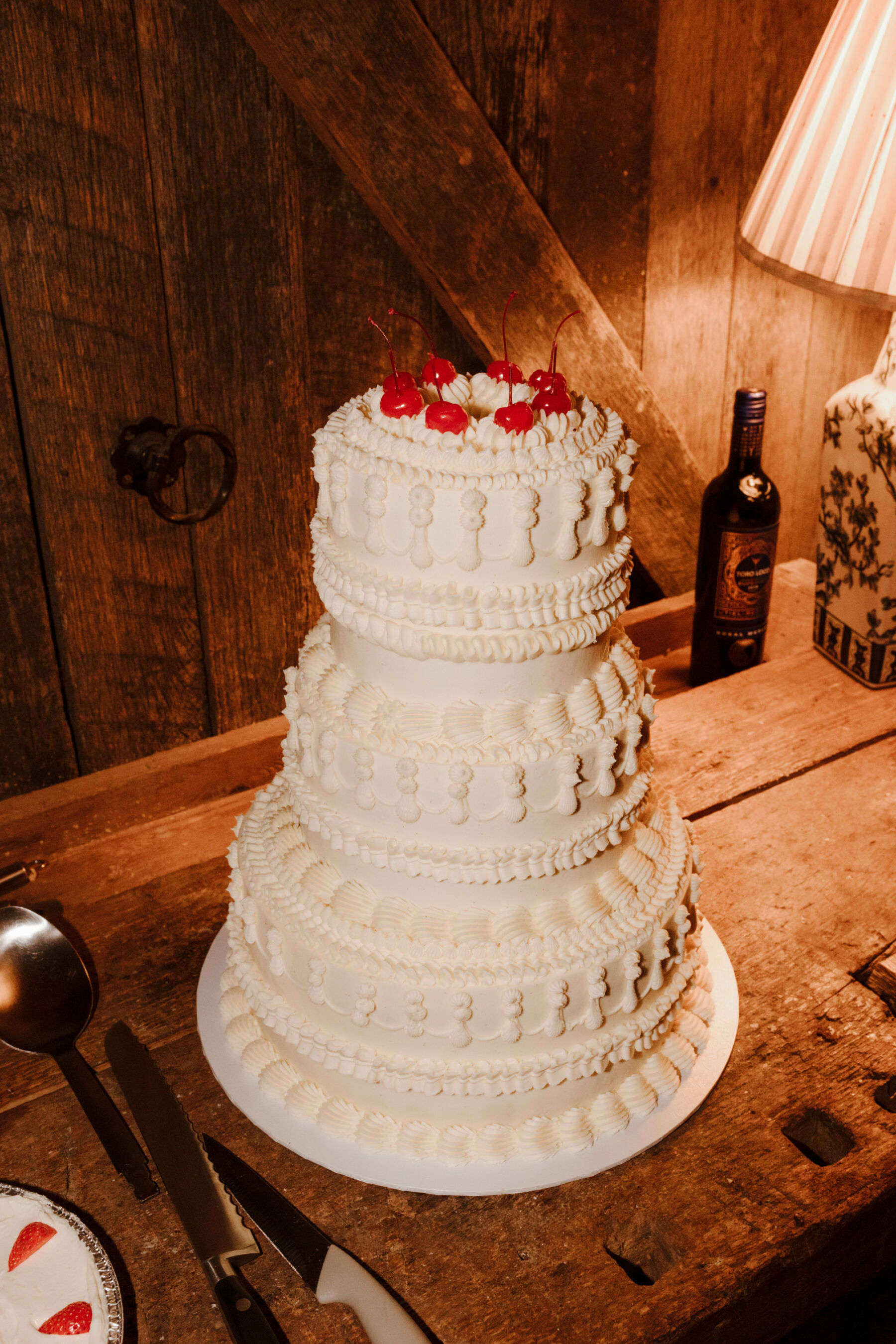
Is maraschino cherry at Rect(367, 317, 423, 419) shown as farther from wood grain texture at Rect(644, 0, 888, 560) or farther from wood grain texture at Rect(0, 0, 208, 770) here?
wood grain texture at Rect(644, 0, 888, 560)

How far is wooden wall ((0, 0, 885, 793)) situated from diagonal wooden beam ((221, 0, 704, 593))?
7 cm

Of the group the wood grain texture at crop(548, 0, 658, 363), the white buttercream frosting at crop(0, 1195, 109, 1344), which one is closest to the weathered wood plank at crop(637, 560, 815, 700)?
the wood grain texture at crop(548, 0, 658, 363)

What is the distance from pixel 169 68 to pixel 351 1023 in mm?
1181

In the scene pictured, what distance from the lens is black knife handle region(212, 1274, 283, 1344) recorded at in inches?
28.7

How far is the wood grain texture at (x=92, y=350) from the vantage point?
1.33 metres

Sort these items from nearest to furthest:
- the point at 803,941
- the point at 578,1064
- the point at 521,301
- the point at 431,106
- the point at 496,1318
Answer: the point at 496,1318 → the point at 578,1064 → the point at 803,941 → the point at 431,106 → the point at 521,301

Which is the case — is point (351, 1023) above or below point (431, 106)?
below

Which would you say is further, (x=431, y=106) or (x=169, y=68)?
(x=431, y=106)

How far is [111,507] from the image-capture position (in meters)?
1.55

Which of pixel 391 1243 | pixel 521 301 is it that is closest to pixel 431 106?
pixel 521 301

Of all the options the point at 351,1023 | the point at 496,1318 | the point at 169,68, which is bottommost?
the point at 496,1318

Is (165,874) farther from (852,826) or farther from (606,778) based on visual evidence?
(852,826)

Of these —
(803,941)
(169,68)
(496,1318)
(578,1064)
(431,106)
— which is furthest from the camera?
(431,106)

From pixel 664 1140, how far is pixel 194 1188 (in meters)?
0.37
